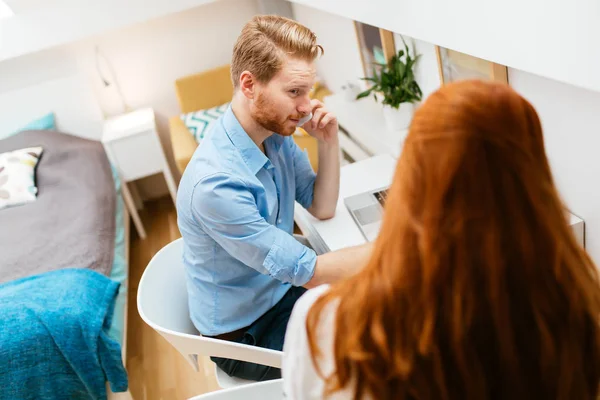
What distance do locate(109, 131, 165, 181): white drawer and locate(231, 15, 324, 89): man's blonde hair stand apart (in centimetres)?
213

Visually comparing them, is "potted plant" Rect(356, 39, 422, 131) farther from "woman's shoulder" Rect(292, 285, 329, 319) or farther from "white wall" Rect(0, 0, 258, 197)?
"white wall" Rect(0, 0, 258, 197)

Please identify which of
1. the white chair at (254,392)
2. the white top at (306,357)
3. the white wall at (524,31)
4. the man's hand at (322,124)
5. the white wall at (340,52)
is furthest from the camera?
the white wall at (340,52)

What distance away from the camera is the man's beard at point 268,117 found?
1479 mm

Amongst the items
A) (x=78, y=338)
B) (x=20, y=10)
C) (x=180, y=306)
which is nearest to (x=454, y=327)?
(x=180, y=306)

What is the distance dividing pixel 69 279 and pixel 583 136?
1.82m

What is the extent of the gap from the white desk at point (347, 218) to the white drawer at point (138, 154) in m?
1.72

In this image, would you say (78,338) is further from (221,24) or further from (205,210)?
(221,24)

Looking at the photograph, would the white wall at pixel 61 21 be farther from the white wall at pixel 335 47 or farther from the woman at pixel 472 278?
the woman at pixel 472 278

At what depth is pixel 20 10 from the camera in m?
3.38

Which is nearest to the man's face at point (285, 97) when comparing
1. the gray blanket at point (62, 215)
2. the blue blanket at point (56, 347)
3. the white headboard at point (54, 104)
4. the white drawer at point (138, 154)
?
the blue blanket at point (56, 347)

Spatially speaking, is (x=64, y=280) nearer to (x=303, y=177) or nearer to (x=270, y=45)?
(x=303, y=177)

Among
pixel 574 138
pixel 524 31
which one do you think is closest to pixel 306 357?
pixel 524 31

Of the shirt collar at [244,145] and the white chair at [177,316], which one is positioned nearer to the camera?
the white chair at [177,316]

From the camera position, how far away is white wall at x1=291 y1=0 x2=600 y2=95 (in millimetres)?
988
